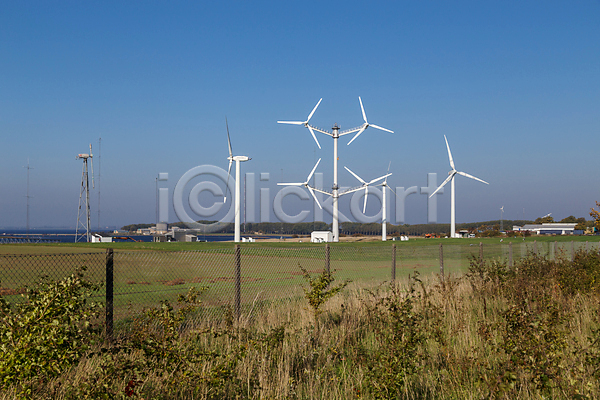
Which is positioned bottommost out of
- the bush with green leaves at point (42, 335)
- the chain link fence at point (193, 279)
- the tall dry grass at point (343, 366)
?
the chain link fence at point (193, 279)

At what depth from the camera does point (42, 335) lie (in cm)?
392

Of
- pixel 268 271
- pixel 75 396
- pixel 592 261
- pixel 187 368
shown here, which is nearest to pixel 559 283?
pixel 592 261

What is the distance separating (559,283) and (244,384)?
9346 mm

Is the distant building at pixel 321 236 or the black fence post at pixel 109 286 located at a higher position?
the black fence post at pixel 109 286

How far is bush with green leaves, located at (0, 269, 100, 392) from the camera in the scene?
382 cm

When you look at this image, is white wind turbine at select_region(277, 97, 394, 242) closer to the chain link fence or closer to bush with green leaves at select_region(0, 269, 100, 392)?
the chain link fence

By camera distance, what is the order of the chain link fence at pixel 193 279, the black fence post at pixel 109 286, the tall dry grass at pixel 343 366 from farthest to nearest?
the chain link fence at pixel 193 279
the black fence post at pixel 109 286
the tall dry grass at pixel 343 366

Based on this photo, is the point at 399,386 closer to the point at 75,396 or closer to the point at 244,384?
the point at 244,384

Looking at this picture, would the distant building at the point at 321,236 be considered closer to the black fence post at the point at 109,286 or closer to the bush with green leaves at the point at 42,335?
the black fence post at the point at 109,286

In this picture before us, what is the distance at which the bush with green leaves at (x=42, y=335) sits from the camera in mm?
3822

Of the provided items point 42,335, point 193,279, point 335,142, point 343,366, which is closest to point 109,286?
point 42,335

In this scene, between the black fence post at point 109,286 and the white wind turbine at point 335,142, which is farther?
the white wind turbine at point 335,142

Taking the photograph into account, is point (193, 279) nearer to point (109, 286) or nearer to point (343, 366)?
point (109, 286)

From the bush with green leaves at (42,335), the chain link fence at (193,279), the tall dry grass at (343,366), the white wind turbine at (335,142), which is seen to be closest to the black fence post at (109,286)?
the chain link fence at (193,279)
